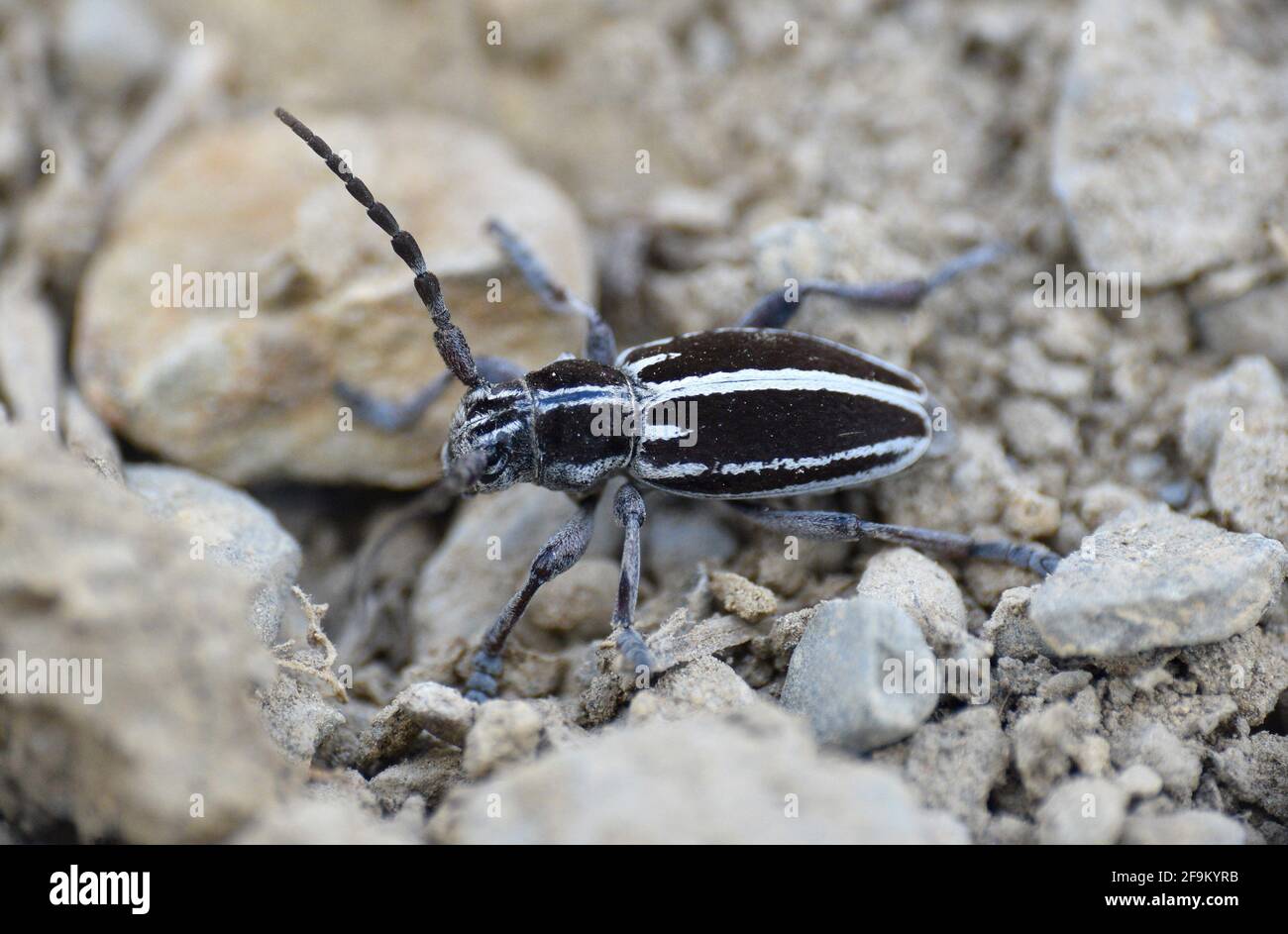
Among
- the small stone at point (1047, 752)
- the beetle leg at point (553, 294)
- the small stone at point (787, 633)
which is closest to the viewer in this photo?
the small stone at point (1047, 752)

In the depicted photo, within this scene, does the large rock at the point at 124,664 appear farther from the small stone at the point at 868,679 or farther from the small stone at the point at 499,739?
the small stone at the point at 868,679

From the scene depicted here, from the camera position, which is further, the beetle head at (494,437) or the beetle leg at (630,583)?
the beetle head at (494,437)

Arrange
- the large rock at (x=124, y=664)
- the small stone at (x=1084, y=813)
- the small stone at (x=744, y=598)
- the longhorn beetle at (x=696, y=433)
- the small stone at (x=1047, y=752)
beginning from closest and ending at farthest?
the large rock at (x=124, y=664), the small stone at (x=1084, y=813), the small stone at (x=1047, y=752), the small stone at (x=744, y=598), the longhorn beetle at (x=696, y=433)

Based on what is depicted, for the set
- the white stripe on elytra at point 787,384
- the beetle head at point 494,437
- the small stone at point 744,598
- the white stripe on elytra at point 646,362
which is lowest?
the small stone at point 744,598

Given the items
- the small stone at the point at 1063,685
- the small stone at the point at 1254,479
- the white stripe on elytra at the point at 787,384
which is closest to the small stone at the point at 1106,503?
the small stone at the point at 1254,479

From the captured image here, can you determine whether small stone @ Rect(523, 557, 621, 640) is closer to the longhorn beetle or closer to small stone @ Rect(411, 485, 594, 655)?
small stone @ Rect(411, 485, 594, 655)

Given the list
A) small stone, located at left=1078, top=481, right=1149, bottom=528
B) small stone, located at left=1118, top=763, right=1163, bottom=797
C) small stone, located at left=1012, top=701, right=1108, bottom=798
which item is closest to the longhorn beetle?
small stone, located at left=1078, top=481, right=1149, bottom=528

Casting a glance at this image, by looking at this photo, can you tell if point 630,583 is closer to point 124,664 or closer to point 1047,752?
point 1047,752

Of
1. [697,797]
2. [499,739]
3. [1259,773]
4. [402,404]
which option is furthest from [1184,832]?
[402,404]
